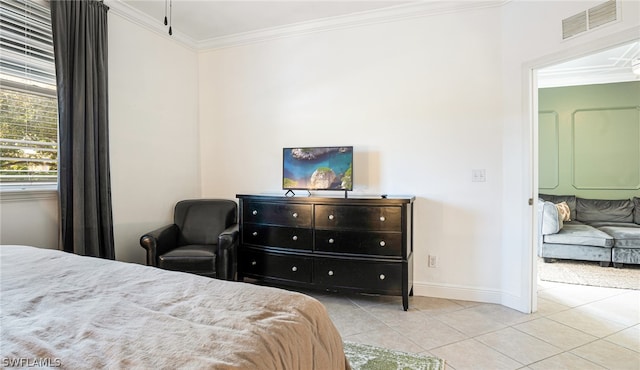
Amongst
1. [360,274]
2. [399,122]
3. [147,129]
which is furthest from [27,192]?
[399,122]

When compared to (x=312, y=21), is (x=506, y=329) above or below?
below

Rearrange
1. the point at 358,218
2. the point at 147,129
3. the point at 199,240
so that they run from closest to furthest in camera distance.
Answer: the point at 358,218, the point at 147,129, the point at 199,240

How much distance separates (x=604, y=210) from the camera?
15.4 ft

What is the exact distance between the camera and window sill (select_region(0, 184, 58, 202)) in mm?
2305

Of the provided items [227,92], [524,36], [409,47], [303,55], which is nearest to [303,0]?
[303,55]

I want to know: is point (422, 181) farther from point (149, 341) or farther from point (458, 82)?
point (149, 341)

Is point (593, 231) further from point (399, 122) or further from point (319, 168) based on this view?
point (319, 168)

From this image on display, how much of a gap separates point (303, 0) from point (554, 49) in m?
2.18

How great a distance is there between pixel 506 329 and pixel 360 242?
50.5 inches

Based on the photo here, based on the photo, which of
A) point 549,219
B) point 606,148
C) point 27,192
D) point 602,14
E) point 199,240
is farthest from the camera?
point 606,148

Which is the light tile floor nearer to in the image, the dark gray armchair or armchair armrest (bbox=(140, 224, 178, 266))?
the dark gray armchair

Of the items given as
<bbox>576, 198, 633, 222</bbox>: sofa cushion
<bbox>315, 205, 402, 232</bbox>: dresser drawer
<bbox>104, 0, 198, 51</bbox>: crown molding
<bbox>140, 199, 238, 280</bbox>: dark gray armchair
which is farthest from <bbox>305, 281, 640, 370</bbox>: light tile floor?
<bbox>104, 0, 198, 51</bbox>: crown molding

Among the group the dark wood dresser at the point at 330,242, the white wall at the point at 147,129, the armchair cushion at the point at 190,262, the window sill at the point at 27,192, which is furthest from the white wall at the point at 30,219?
the dark wood dresser at the point at 330,242

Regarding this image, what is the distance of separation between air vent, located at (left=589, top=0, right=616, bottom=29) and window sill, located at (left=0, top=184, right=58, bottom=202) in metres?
4.26
